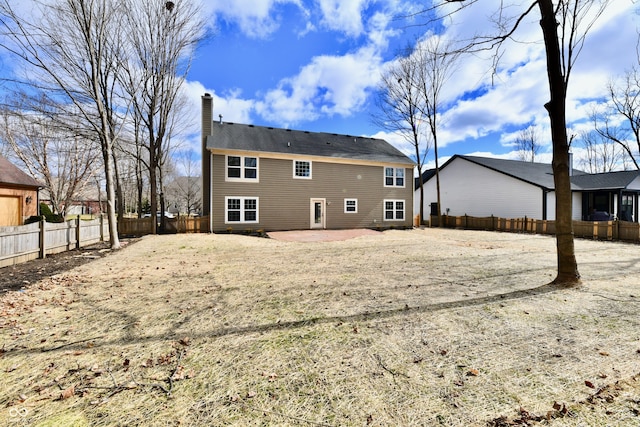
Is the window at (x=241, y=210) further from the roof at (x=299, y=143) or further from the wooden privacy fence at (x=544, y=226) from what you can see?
the wooden privacy fence at (x=544, y=226)

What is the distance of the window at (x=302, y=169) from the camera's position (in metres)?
18.3

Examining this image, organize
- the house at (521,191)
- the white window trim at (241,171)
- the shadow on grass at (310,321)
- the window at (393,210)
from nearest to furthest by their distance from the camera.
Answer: the shadow on grass at (310,321) < the white window trim at (241,171) < the house at (521,191) < the window at (393,210)

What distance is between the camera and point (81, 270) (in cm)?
740

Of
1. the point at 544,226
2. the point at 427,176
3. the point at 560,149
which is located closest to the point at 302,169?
the point at 560,149

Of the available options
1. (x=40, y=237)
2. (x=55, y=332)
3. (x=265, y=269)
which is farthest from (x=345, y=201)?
(x=55, y=332)

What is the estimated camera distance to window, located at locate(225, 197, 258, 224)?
660 inches

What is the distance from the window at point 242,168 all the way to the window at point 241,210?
128 centimetres

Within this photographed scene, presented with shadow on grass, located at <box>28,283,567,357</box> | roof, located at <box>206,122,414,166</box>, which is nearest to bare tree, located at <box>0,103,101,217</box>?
roof, located at <box>206,122,414,166</box>

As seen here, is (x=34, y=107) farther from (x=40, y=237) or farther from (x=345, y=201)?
(x=345, y=201)

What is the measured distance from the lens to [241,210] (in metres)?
17.0

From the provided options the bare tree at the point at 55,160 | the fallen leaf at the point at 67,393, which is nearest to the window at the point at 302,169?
the bare tree at the point at 55,160

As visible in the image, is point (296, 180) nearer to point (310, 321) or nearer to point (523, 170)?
point (310, 321)

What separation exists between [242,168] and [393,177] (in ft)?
36.8

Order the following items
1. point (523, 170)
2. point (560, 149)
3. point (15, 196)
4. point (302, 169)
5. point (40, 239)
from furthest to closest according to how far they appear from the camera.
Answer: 1. point (523, 170)
2. point (302, 169)
3. point (15, 196)
4. point (40, 239)
5. point (560, 149)
